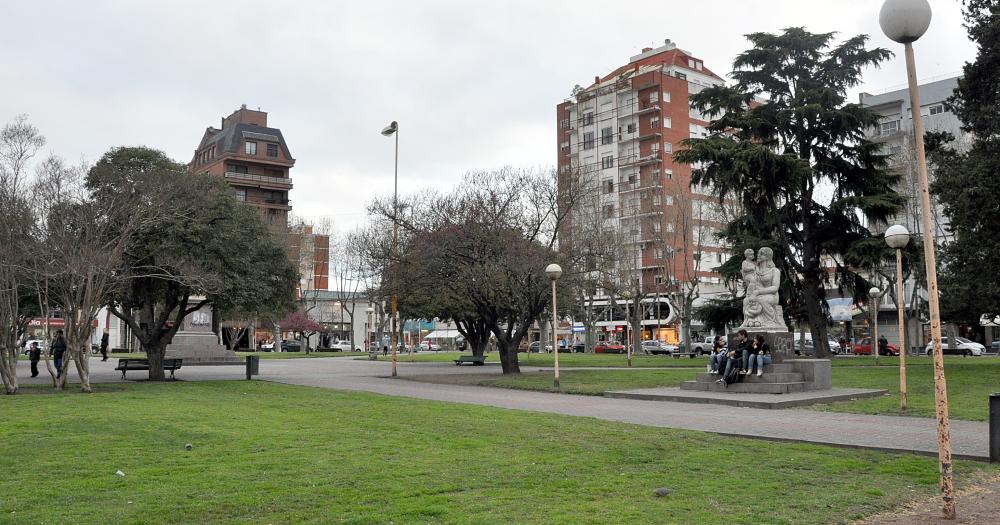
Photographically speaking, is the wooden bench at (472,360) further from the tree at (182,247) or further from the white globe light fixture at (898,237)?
the white globe light fixture at (898,237)

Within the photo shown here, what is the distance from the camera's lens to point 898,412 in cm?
1508

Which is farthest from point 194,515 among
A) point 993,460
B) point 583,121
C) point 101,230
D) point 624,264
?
point 583,121

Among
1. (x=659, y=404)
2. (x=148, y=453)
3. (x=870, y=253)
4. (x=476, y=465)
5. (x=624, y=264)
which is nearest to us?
(x=476, y=465)

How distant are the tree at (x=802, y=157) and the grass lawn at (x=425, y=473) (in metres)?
25.0

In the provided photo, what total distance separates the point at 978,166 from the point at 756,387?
13.1 metres

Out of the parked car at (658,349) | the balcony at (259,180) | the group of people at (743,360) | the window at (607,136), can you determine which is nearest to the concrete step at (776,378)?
the group of people at (743,360)

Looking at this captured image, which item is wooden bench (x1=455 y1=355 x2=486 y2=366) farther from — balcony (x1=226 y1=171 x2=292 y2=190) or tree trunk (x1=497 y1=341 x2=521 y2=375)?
balcony (x1=226 y1=171 x2=292 y2=190)

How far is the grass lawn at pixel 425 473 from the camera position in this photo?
21.4 feet

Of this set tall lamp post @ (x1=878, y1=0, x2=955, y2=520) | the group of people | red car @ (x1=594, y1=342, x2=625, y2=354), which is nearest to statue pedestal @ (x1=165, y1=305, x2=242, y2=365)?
the group of people

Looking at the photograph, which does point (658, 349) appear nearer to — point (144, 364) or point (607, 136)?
point (607, 136)

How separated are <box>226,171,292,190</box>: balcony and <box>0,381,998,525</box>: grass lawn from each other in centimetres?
7777

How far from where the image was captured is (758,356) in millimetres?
19484

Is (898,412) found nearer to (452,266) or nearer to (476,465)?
(476,465)

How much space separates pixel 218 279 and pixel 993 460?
19.0 meters
